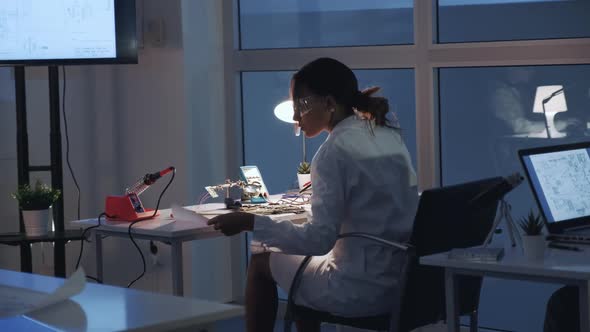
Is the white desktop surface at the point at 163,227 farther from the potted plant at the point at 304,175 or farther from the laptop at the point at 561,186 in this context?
the laptop at the point at 561,186

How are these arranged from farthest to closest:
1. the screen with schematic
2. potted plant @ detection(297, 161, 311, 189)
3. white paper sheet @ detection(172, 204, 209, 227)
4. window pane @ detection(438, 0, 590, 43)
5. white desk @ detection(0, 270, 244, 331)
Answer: potted plant @ detection(297, 161, 311, 189), the screen with schematic, window pane @ detection(438, 0, 590, 43), white paper sheet @ detection(172, 204, 209, 227), white desk @ detection(0, 270, 244, 331)

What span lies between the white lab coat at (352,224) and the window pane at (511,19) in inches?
50.4

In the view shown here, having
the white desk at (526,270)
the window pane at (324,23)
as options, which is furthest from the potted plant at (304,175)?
the white desk at (526,270)

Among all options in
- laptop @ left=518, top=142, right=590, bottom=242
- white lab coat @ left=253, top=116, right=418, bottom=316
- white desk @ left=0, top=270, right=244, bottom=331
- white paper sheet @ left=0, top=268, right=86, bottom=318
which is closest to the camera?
white desk @ left=0, top=270, right=244, bottom=331

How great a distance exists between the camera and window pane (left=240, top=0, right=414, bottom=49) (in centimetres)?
473

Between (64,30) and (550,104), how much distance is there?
2.37 metres

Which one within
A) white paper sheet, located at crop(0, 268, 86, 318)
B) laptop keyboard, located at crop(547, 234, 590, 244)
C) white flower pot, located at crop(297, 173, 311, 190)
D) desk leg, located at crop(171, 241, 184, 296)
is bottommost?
desk leg, located at crop(171, 241, 184, 296)

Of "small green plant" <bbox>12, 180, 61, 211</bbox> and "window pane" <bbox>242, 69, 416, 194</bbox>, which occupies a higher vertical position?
"window pane" <bbox>242, 69, 416, 194</bbox>

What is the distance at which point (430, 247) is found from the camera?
3141 millimetres

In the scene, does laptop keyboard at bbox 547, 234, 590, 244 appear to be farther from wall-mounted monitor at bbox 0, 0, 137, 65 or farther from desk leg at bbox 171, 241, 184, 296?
wall-mounted monitor at bbox 0, 0, 137, 65

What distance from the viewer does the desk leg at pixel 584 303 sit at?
2.72 meters

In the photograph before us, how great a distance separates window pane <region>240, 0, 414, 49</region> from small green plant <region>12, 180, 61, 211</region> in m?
1.32

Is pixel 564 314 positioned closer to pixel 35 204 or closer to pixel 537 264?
pixel 537 264

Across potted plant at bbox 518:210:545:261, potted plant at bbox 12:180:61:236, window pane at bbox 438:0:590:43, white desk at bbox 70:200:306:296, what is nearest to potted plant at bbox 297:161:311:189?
white desk at bbox 70:200:306:296
